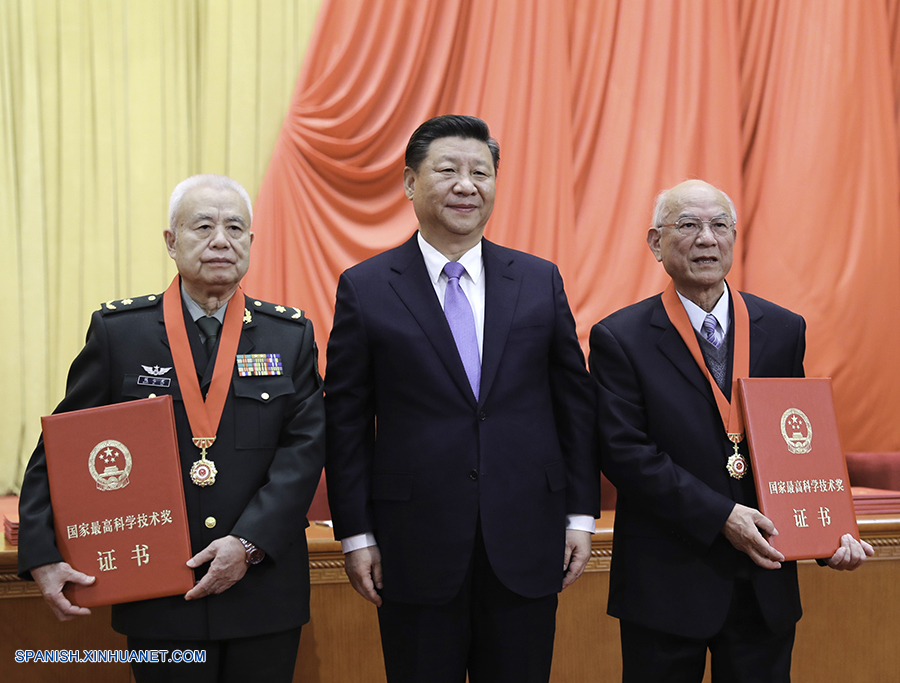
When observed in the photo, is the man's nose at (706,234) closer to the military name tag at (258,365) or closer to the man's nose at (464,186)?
the man's nose at (464,186)

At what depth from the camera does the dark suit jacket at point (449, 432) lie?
161 cm

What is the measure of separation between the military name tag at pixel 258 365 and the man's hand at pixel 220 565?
348 mm

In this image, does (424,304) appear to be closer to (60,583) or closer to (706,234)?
(706,234)

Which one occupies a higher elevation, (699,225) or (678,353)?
(699,225)

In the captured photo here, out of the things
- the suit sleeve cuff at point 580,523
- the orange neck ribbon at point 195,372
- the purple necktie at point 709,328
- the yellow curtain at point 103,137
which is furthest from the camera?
the yellow curtain at point 103,137

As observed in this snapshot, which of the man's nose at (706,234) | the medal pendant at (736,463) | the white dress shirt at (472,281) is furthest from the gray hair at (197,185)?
the medal pendant at (736,463)

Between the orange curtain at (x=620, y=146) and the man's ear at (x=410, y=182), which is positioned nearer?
the man's ear at (x=410, y=182)

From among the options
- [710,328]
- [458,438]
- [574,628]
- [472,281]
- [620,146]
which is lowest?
[574,628]

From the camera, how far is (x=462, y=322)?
171 centimetres

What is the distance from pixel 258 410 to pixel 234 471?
5.4 inches

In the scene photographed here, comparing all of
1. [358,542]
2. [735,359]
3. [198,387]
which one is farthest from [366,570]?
[735,359]

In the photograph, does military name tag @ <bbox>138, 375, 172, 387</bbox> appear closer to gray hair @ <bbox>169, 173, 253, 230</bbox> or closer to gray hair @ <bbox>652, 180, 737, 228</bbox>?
gray hair @ <bbox>169, 173, 253, 230</bbox>

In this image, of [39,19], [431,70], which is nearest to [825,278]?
[431,70]

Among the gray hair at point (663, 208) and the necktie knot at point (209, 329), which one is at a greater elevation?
the gray hair at point (663, 208)
